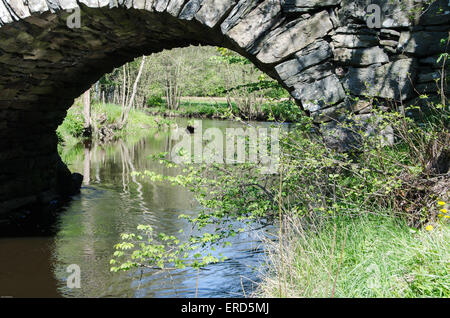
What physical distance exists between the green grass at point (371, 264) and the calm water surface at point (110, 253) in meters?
0.42

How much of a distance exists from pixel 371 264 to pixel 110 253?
13.2 ft

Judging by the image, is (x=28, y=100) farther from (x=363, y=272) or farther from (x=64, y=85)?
(x=363, y=272)

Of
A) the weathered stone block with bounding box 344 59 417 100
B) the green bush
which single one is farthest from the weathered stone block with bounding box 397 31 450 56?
the green bush

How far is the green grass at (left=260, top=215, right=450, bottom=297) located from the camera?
2.83 meters

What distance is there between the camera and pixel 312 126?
4.34 m

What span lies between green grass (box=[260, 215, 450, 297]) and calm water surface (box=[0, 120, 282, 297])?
Result: 42cm

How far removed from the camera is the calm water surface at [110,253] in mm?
4926

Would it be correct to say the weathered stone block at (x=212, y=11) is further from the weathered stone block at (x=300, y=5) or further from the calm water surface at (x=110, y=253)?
the calm water surface at (x=110, y=253)

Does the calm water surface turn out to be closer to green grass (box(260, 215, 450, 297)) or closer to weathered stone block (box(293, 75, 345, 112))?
green grass (box(260, 215, 450, 297))

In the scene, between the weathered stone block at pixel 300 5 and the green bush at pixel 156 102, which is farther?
the green bush at pixel 156 102

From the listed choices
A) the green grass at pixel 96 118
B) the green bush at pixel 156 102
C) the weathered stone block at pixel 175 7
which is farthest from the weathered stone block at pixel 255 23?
the green bush at pixel 156 102

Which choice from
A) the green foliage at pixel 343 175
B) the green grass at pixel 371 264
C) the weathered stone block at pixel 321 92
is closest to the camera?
the green grass at pixel 371 264

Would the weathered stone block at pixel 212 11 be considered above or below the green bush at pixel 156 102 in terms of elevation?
below

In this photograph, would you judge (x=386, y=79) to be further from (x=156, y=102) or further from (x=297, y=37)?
(x=156, y=102)
